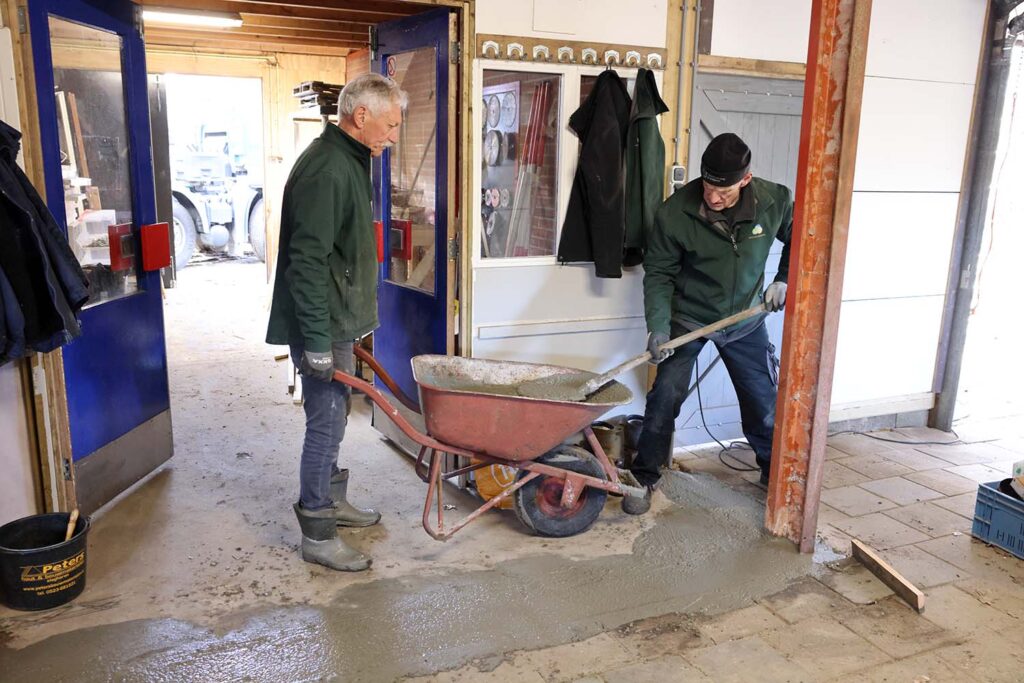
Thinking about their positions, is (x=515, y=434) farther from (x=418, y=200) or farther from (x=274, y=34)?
(x=274, y=34)

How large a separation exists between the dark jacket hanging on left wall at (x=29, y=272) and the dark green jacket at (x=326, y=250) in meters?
0.69

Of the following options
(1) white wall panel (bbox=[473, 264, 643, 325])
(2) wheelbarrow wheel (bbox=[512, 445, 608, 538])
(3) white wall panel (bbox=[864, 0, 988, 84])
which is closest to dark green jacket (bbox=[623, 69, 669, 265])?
(1) white wall panel (bbox=[473, 264, 643, 325])

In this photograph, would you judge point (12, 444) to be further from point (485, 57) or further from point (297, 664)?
point (485, 57)

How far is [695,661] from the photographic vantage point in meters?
2.60

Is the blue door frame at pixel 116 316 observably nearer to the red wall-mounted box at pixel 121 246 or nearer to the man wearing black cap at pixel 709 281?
the red wall-mounted box at pixel 121 246

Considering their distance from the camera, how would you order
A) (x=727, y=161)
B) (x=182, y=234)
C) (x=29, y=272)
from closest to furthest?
1. (x=29, y=272)
2. (x=727, y=161)
3. (x=182, y=234)

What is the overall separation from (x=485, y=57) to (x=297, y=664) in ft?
8.24

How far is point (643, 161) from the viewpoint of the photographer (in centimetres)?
385

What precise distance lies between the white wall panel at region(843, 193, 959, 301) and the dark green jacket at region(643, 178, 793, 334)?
3.69 ft

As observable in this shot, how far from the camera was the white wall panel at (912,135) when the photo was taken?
14.8 ft

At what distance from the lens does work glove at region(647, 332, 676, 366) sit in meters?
3.38

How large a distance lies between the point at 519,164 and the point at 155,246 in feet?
5.52

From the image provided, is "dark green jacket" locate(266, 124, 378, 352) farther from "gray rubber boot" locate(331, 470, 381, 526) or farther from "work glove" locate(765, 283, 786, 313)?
"work glove" locate(765, 283, 786, 313)

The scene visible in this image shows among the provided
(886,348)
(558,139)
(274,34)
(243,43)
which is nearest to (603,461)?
(558,139)
